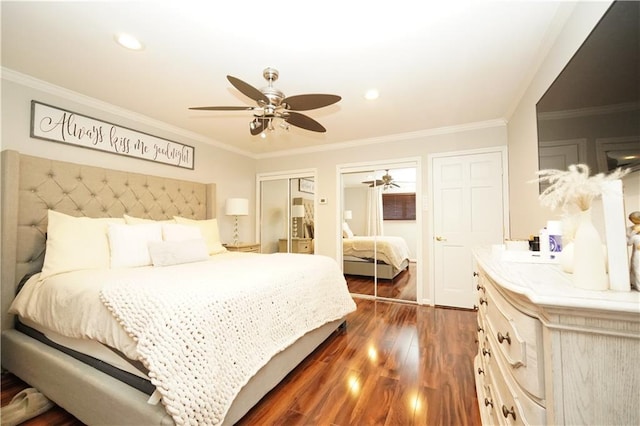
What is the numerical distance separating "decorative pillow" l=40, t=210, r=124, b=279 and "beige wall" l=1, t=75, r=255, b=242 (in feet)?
2.28

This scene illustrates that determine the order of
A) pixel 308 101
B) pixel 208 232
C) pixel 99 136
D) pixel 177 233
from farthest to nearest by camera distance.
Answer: pixel 208 232
pixel 99 136
pixel 177 233
pixel 308 101

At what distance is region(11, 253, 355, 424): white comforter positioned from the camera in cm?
110

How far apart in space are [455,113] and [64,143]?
4.07 m

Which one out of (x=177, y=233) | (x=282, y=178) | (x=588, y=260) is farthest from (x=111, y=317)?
(x=282, y=178)

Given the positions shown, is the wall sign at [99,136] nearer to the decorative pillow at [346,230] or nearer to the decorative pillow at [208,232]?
the decorative pillow at [208,232]

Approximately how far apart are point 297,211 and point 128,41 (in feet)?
10.6

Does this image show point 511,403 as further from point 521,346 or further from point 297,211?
point 297,211

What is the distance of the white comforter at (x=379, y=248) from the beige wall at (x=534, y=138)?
1524 millimetres

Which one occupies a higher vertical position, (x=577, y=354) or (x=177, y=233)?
(x=177, y=233)

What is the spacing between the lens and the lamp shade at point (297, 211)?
4.60 meters

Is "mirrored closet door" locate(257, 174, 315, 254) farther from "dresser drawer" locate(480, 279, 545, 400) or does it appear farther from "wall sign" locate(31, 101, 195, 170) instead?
"dresser drawer" locate(480, 279, 545, 400)

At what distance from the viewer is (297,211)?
4633 millimetres

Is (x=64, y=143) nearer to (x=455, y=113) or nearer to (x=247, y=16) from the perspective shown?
(x=247, y=16)

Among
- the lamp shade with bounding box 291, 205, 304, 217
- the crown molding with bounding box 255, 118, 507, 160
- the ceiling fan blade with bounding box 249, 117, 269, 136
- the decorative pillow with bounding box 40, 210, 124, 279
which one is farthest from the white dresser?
the lamp shade with bounding box 291, 205, 304, 217
